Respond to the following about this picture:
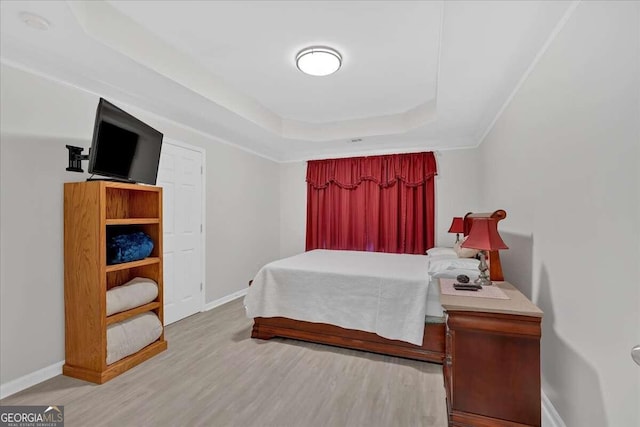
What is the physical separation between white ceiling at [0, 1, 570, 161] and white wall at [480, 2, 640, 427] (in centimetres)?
→ 41

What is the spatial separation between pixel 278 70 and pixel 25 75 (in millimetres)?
1906

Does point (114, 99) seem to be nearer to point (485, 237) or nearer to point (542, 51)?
point (485, 237)

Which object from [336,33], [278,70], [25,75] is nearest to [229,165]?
[278,70]

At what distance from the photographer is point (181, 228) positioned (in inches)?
140

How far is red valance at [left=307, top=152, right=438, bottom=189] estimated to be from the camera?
15.3 feet

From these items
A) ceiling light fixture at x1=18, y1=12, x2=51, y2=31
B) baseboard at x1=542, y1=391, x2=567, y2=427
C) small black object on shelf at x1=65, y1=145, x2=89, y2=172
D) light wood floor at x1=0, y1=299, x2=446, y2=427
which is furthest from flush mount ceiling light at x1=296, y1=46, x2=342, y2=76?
Result: baseboard at x1=542, y1=391, x2=567, y2=427

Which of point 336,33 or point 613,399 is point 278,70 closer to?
point 336,33

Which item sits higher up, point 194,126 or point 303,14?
point 303,14

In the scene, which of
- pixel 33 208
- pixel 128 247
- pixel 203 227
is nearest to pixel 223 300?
pixel 203 227

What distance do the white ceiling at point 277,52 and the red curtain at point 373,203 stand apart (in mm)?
1153

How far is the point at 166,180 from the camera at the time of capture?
334 cm

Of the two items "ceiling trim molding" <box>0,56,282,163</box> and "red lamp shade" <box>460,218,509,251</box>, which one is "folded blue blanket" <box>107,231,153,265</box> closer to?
"ceiling trim molding" <box>0,56,282,163</box>

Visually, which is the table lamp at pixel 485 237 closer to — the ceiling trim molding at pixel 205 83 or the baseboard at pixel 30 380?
the ceiling trim molding at pixel 205 83

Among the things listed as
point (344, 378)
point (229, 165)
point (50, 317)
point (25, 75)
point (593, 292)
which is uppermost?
point (25, 75)
